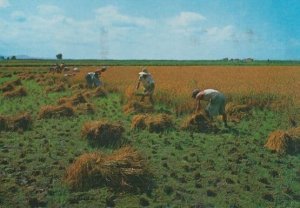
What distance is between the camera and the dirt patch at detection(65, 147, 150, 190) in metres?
7.47

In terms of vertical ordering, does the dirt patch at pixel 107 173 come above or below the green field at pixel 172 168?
above

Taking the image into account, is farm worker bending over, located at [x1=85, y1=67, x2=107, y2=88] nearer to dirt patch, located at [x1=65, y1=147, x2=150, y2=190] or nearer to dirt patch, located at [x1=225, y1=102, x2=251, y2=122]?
dirt patch, located at [x1=225, y1=102, x2=251, y2=122]

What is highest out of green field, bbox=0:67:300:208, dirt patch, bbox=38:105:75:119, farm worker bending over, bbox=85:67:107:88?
farm worker bending over, bbox=85:67:107:88

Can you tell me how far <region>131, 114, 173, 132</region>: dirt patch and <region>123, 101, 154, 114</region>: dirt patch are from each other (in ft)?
9.01

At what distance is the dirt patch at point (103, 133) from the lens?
35.0 feet

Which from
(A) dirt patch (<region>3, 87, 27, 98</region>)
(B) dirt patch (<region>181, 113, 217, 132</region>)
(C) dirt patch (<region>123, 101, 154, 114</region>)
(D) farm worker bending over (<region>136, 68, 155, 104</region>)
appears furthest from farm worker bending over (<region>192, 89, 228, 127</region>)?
(A) dirt patch (<region>3, 87, 27, 98</region>)

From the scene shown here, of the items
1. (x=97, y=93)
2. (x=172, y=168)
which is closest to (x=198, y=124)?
(x=172, y=168)

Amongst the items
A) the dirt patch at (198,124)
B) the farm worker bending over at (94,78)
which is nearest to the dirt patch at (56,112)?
the dirt patch at (198,124)

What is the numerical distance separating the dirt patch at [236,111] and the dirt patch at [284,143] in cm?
368

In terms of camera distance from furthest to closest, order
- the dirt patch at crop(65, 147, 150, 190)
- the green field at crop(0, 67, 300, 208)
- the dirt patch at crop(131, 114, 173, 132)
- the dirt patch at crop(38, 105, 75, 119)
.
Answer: the dirt patch at crop(38, 105, 75, 119)
the dirt patch at crop(131, 114, 173, 132)
the dirt patch at crop(65, 147, 150, 190)
the green field at crop(0, 67, 300, 208)

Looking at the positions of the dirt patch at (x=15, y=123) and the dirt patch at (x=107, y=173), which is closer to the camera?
the dirt patch at (x=107, y=173)

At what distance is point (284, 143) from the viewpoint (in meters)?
10.2

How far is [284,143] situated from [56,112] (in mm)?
7291

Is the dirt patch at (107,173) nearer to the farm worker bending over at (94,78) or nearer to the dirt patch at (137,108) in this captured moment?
the dirt patch at (137,108)
